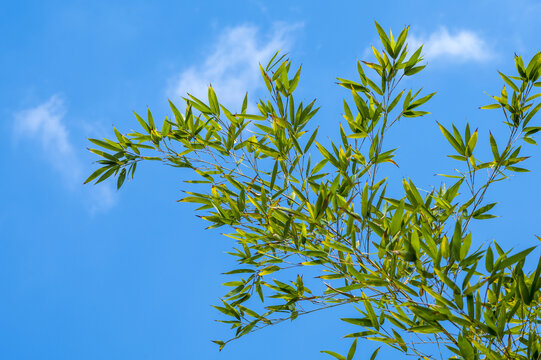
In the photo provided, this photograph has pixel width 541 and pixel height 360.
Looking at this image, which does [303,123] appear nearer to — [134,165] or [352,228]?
[352,228]

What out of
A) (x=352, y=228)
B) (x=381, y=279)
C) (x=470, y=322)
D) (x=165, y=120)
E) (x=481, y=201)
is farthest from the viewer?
(x=165, y=120)

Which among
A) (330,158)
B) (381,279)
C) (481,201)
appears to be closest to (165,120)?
(330,158)

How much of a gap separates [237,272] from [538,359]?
135cm

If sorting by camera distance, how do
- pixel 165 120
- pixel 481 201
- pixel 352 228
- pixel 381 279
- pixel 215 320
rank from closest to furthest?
pixel 381 279, pixel 352 228, pixel 481 201, pixel 215 320, pixel 165 120

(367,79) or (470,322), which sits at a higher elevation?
(367,79)

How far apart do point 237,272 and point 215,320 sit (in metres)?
0.26

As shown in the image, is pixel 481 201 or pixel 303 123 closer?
pixel 481 201

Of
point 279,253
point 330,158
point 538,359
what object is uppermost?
point 330,158

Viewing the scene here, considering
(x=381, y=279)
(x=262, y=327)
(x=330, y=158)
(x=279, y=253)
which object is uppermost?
(x=330, y=158)

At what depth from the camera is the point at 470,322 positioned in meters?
1.75

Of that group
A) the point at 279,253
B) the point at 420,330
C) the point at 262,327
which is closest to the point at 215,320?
the point at 262,327

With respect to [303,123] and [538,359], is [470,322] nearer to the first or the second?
[538,359]

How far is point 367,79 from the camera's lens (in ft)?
7.88

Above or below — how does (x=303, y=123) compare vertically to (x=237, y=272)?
above
